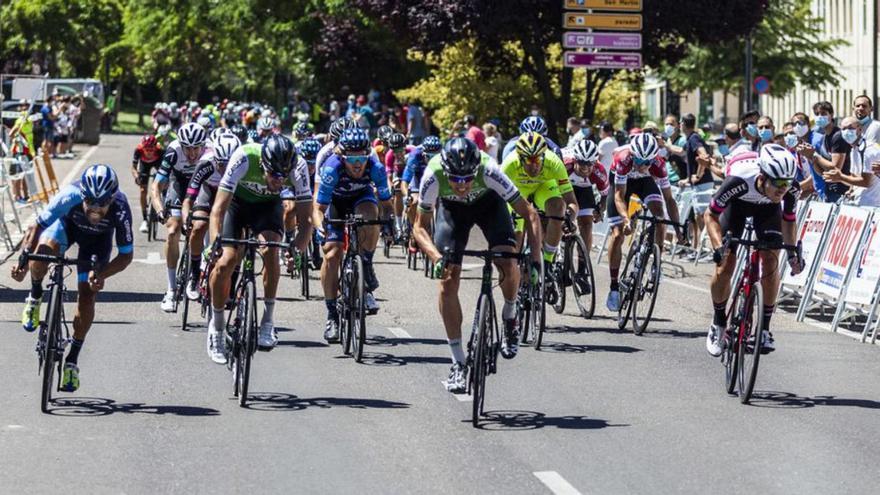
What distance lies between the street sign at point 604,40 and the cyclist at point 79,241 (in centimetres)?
1954

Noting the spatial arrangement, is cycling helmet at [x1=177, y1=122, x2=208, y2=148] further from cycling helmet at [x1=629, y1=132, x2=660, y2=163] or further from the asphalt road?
cycling helmet at [x1=629, y1=132, x2=660, y2=163]

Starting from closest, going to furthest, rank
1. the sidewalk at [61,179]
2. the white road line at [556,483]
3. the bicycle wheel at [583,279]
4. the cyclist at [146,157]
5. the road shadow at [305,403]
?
the white road line at [556,483]
the road shadow at [305,403]
the bicycle wheel at [583,279]
the cyclist at [146,157]
the sidewalk at [61,179]

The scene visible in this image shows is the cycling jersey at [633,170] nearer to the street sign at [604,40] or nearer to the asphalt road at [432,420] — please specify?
the asphalt road at [432,420]

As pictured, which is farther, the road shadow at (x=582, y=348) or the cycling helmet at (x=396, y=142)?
the cycling helmet at (x=396, y=142)

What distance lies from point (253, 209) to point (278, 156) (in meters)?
1.17

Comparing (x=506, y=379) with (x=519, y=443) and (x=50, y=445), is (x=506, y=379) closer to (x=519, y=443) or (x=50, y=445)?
(x=519, y=443)

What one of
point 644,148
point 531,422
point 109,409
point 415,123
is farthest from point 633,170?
point 415,123

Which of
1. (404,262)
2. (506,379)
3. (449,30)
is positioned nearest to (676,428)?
(506,379)

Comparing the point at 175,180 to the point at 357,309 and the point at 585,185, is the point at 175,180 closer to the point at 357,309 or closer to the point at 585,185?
the point at 585,185

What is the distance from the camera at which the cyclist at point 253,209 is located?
11453 millimetres

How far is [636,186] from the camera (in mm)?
15742

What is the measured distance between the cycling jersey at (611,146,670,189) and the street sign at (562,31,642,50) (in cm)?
1456

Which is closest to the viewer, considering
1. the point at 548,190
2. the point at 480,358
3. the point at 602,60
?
the point at 480,358

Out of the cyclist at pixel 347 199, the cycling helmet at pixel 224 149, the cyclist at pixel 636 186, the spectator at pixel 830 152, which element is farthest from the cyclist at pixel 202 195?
the spectator at pixel 830 152
